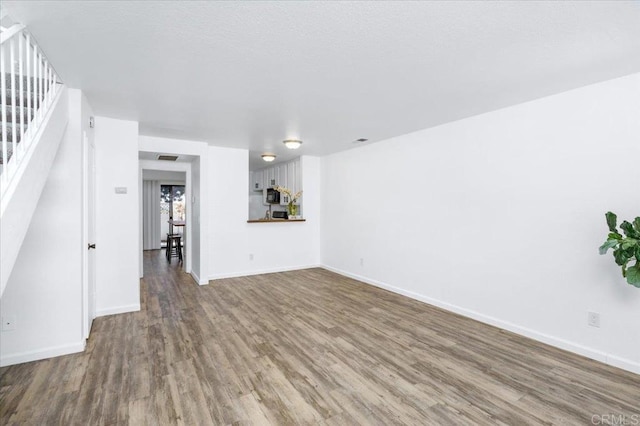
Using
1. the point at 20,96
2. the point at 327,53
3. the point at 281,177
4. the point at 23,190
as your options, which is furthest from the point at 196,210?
the point at 327,53

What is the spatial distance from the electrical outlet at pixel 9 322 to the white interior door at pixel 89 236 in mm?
486

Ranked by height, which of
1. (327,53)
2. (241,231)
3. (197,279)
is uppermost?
(327,53)

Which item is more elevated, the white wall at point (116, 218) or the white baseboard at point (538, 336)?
the white wall at point (116, 218)

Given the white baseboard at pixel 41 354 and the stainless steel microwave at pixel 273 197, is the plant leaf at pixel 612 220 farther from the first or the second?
the stainless steel microwave at pixel 273 197

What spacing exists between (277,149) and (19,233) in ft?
14.0

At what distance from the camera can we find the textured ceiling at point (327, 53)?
1723 mm

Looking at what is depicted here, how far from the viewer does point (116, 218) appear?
12.8 ft

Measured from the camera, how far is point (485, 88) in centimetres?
281

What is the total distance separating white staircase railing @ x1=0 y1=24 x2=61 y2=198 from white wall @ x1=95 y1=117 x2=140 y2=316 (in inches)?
48.1

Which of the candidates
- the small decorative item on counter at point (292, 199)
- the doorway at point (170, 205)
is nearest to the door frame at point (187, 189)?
the small decorative item on counter at point (292, 199)

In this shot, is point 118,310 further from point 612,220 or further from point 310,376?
point 612,220

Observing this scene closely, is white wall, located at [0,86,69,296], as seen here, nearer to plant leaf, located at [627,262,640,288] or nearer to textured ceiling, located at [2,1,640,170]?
textured ceiling, located at [2,1,640,170]

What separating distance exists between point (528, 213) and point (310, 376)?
265cm

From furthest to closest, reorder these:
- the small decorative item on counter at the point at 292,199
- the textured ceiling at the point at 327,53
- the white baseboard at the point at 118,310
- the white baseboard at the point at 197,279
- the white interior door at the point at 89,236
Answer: the small decorative item on counter at the point at 292,199
the white baseboard at the point at 197,279
the white baseboard at the point at 118,310
the white interior door at the point at 89,236
the textured ceiling at the point at 327,53
